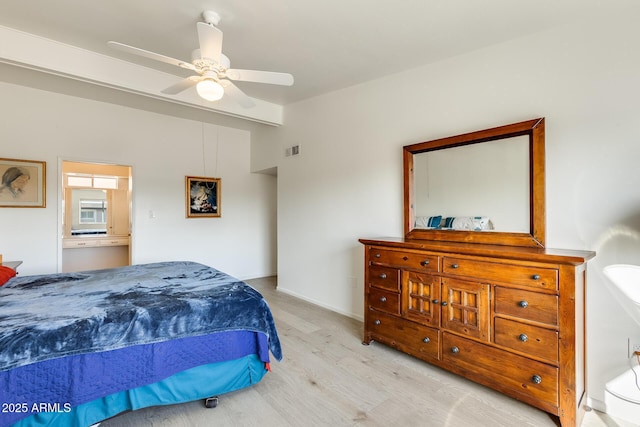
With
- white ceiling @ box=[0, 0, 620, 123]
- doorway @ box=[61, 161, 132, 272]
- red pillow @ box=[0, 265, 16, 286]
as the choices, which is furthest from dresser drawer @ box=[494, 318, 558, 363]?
doorway @ box=[61, 161, 132, 272]

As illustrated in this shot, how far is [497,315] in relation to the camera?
198 cm

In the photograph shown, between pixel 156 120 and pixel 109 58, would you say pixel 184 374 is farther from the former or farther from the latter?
pixel 156 120

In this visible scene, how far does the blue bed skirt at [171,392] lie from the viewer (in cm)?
152

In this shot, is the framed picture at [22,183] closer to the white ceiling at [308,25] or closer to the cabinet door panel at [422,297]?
the white ceiling at [308,25]

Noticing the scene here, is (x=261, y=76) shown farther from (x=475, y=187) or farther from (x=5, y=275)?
(x=5, y=275)

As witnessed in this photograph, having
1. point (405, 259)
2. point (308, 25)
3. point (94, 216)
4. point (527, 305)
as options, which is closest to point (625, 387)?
point (527, 305)

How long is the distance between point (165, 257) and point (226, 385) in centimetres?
320

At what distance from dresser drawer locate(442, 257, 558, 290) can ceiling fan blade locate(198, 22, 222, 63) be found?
7.34 ft

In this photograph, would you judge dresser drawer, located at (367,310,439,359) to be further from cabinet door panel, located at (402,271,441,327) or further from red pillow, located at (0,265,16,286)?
red pillow, located at (0,265,16,286)

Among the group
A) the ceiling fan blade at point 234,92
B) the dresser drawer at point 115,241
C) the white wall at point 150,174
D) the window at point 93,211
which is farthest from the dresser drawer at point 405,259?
the window at point 93,211

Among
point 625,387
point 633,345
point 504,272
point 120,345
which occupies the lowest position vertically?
point 625,387

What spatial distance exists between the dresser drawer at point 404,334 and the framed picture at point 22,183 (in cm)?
419

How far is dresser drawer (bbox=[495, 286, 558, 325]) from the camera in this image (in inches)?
69.7

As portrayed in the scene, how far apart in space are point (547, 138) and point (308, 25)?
2.01 meters
